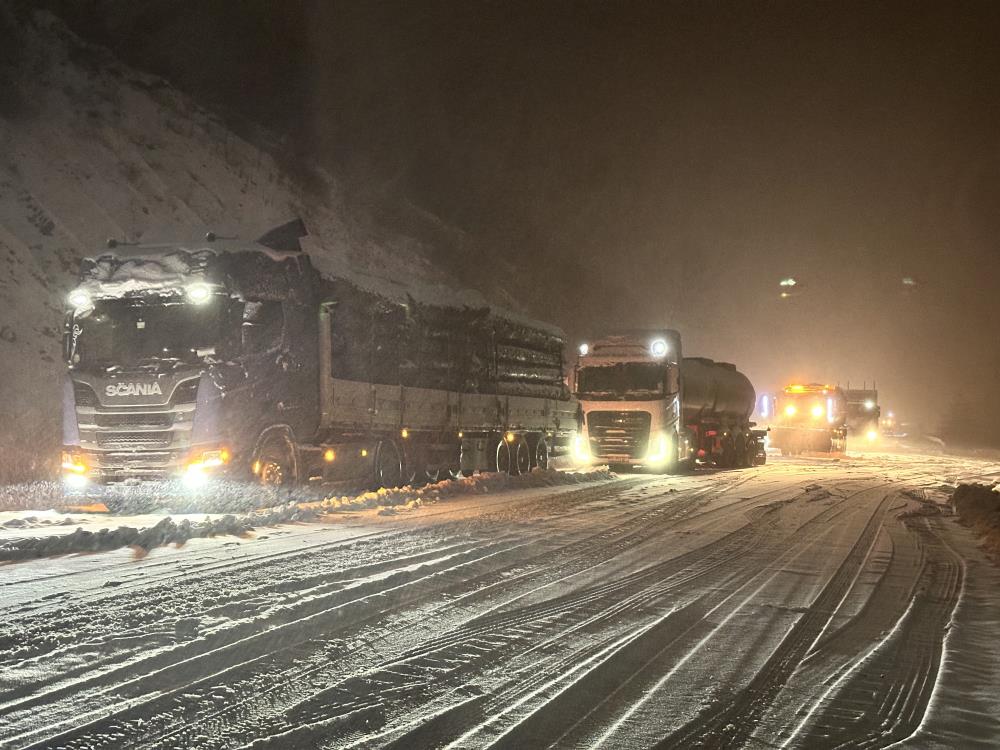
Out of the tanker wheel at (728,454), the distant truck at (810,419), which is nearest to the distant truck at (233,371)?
the tanker wheel at (728,454)

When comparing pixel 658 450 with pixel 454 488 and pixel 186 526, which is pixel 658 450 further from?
pixel 186 526

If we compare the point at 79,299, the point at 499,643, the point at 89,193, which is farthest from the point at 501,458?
the point at 89,193

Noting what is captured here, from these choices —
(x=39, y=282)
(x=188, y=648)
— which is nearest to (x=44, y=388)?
(x=39, y=282)

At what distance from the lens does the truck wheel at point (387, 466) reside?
1895 cm

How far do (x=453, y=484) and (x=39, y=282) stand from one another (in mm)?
15950

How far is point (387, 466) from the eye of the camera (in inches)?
761

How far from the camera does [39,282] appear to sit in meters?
27.7

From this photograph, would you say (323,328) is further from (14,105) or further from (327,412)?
(14,105)

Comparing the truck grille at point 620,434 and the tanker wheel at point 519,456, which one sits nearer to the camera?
the tanker wheel at point 519,456

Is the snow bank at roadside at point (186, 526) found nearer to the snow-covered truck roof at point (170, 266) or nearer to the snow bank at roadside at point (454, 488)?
the snow bank at roadside at point (454, 488)

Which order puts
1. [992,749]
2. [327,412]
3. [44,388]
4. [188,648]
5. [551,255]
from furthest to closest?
[551,255] → [44,388] → [327,412] → [188,648] → [992,749]

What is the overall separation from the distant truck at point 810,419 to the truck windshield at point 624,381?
20.9 metres

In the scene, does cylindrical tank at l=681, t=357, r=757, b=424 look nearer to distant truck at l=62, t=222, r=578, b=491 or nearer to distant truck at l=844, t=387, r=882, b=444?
distant truck at l=62, t=222, r=578, b=491

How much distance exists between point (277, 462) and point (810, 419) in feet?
117
